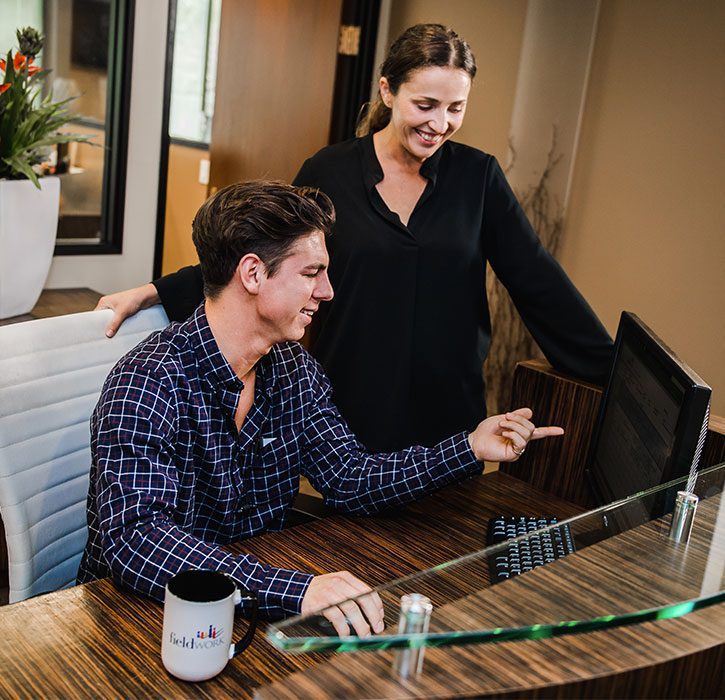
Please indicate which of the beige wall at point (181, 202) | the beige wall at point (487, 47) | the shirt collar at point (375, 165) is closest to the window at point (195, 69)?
the beige wall at point (181, 202)

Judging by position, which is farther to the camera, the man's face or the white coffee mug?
the man's face

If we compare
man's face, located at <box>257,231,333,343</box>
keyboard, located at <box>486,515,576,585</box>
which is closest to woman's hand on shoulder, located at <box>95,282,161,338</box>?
man's face, located at <box>257,231,333,343</box>

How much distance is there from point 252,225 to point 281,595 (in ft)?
1.86

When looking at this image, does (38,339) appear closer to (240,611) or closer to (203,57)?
(240,611)

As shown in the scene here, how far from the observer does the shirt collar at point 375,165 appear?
78.1 inches

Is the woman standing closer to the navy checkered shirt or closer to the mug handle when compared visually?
the navy checkered shirt

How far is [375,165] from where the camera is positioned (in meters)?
2.01

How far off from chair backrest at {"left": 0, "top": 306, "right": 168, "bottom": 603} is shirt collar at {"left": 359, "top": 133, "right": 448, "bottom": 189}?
66 centimetres

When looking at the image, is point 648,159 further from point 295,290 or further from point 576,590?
point 576,590

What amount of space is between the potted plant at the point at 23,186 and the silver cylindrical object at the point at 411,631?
1991 millimetres

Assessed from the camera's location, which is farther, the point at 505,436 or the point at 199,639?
the point at 505,436

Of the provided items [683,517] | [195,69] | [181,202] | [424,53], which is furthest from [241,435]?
[195,69]

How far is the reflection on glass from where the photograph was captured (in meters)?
0.71

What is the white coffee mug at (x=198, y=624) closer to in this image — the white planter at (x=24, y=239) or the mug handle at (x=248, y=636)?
the mug handle at (x=248, y=636)
